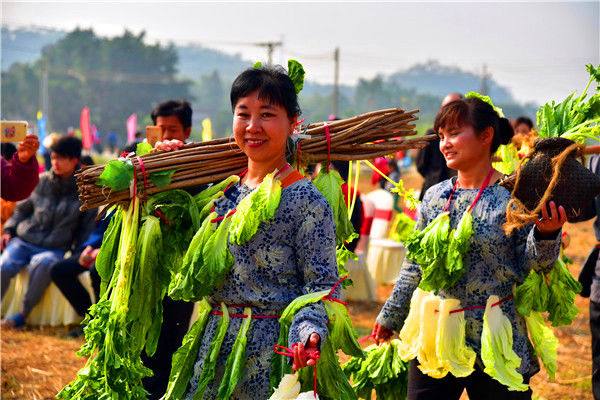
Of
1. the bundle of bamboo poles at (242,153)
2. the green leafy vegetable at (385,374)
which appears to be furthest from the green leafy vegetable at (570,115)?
the green leafy vegetable at (385,374)

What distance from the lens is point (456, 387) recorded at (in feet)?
15.1

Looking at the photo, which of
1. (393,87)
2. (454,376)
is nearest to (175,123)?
(454,376)

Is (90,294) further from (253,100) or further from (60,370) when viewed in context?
(253,100)

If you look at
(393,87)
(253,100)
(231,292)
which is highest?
(393,87)

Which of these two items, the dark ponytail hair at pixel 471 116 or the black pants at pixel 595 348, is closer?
the dark ponytail hair at pixel 471 116

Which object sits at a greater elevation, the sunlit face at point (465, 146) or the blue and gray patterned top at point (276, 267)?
the sunlit face at point (465, 146)

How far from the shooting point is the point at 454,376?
459 cm

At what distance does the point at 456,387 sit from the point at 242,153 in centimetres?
156

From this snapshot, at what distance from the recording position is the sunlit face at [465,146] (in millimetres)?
4574

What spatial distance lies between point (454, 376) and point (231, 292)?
1431 mm

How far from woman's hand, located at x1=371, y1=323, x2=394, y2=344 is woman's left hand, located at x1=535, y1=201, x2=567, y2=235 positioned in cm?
121

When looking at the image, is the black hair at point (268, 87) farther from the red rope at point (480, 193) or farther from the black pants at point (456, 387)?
the black pants at point (456, 387)

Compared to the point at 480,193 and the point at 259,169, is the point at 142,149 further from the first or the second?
the point at 480,193

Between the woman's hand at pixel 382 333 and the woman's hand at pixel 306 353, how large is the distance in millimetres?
1666
